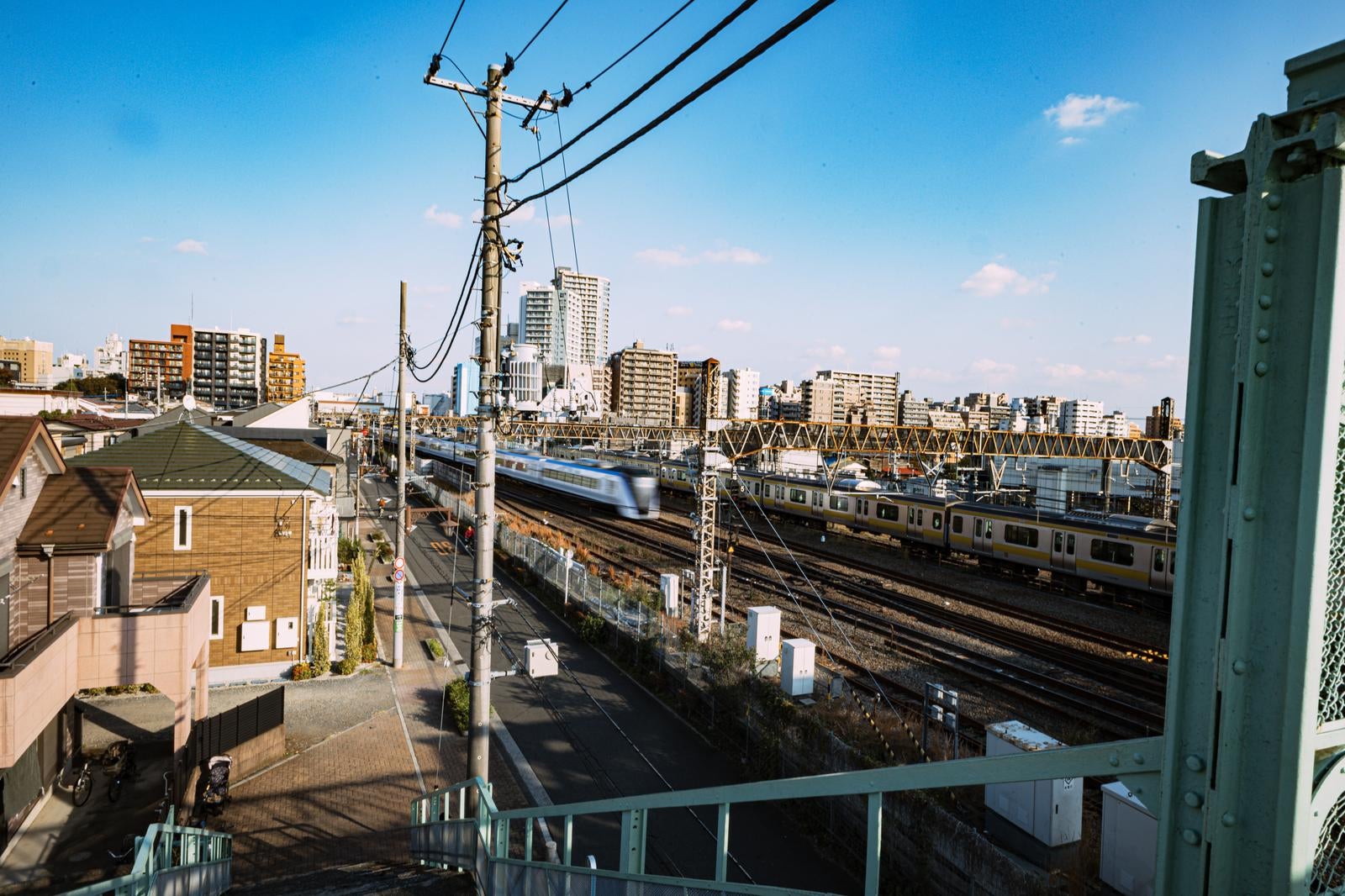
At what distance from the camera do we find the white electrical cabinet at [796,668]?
11.9 meters

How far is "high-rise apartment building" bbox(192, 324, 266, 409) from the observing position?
100 m

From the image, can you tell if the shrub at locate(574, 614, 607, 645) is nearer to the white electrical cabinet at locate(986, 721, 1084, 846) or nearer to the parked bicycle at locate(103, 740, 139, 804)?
the parked bicycle at locate(103, 740, 139, 804)

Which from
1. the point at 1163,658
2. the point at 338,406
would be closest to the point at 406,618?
the point at 1163,658

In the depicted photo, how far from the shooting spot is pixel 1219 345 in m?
1.52

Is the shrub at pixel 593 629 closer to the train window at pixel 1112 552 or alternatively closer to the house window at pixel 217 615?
the house window at pixel 217 615

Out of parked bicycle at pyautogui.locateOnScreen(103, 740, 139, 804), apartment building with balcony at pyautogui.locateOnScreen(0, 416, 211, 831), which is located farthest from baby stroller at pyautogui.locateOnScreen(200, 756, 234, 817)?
parked bicycle at pyautogui.locateOnScreen(103, 740, 139, 804)

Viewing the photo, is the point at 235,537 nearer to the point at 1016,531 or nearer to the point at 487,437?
the point at 487,437

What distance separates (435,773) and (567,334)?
115560mm

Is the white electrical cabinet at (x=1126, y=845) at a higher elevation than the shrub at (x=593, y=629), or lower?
higher

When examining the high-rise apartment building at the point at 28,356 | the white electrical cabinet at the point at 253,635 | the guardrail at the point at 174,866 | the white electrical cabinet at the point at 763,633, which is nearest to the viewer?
the guardrail at the point at 174,866

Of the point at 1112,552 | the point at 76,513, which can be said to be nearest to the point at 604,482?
the point at 1112,552

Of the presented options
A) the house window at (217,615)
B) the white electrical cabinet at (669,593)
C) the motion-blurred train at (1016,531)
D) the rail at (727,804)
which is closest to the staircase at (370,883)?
the rail at (727,804)

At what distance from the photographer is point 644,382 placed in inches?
4245

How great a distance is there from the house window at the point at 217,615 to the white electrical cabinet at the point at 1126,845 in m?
15.0
